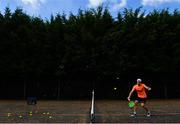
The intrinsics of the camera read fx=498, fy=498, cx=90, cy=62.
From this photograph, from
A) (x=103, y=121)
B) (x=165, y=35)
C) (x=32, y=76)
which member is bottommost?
(x=103, y=121)

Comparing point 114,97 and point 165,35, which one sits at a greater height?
point 165,35

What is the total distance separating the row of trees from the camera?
4259cm

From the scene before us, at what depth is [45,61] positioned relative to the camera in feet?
141

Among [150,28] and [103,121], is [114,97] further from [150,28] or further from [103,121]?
[103,121]

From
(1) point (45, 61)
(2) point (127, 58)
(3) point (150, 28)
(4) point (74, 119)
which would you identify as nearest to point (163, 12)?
(3) point (150, 28)

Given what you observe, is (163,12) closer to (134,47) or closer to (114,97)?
(134,47)

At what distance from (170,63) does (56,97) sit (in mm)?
10473

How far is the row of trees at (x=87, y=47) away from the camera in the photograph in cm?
4259

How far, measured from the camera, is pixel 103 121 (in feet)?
66.7

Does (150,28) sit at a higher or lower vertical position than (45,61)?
higher

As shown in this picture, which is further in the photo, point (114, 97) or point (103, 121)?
point (114, 97)

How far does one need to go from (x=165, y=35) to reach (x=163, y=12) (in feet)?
9.70

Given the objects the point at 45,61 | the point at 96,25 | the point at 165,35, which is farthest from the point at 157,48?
the point at 45,61

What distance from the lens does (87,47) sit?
43031 millimetres
